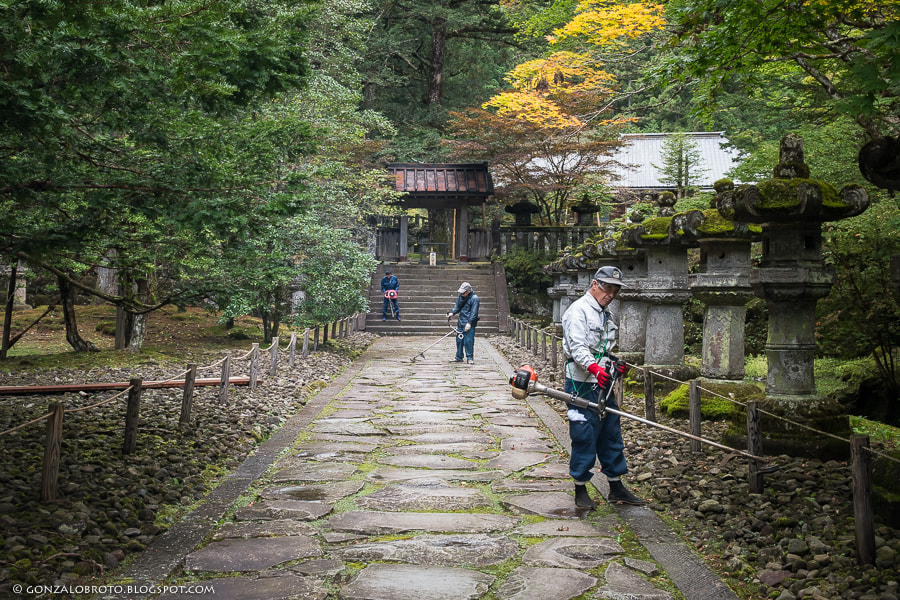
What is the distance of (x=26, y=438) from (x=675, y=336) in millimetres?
7807

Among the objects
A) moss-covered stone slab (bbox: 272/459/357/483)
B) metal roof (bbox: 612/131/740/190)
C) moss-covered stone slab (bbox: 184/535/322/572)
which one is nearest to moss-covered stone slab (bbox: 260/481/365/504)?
moss-covered stone slab (bbox: 272/459/357/483)

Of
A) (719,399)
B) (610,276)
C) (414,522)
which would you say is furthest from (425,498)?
(719,399)

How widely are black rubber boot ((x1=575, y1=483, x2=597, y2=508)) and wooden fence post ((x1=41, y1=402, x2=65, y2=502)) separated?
146 inches

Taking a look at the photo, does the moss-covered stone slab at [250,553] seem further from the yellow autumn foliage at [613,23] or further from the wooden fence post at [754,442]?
the yellow autumn foliage at [613,23]

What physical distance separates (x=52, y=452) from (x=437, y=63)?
29.8 metres

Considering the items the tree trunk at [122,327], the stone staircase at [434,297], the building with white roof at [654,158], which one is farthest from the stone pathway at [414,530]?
the building with white roof at [654,158]

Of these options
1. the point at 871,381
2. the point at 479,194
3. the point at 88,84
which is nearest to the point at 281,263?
the point at 88,84

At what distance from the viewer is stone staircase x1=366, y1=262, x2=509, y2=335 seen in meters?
23.4

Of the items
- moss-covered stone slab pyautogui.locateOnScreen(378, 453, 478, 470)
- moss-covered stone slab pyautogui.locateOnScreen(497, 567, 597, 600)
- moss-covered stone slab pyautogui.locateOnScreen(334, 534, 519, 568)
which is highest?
moss-covered stone slab pyautogui.locateOnScreen(378, 453, 478, 470)

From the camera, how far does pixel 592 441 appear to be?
5.62 metres

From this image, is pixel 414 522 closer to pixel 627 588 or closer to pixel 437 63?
pixel 627 588

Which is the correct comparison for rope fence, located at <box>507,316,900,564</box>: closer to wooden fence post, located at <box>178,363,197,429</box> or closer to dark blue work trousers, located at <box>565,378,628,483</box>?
dark blue work trousers, located at <box>565,378,628,483</box>

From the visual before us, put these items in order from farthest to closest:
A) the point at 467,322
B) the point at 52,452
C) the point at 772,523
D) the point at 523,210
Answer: the point at 523,210
the point at 467,322
the point at 52,452
the point at 772,523

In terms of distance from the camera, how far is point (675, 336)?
9977 millimetres
